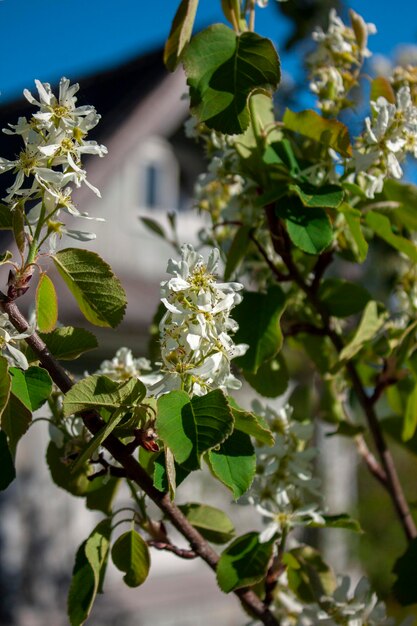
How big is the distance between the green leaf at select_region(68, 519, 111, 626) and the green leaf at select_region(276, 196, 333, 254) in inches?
14.7

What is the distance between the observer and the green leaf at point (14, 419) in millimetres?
718

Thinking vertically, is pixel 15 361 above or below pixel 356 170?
below

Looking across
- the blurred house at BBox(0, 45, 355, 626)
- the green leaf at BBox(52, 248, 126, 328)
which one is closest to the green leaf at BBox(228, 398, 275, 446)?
the green leaf at BBox(52, 248, 126, 328)

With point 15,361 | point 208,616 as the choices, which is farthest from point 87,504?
point 208,616

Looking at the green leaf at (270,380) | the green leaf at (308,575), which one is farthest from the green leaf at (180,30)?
the green leaf at (308,575)

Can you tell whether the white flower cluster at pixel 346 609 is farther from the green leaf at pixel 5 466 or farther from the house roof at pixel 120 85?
the house roof at pixel 120 85

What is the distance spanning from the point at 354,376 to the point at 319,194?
0.31 m

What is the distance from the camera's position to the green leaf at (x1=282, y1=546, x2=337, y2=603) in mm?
1023

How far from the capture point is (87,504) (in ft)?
3.16

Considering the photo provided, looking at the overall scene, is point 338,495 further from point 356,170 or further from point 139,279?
point 356,170

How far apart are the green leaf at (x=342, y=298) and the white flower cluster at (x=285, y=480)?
0.55 ft

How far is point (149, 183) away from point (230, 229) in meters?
4.71

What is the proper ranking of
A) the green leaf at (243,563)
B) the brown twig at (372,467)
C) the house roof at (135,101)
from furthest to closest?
the house roof at (135,101) < the brown twig at (372,467) < the green leaf at (243,563)

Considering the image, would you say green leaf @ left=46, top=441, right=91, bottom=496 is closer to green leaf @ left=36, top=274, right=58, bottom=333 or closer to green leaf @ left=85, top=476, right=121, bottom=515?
green leaf @ left=85, top=476, right=121, bottom=515
